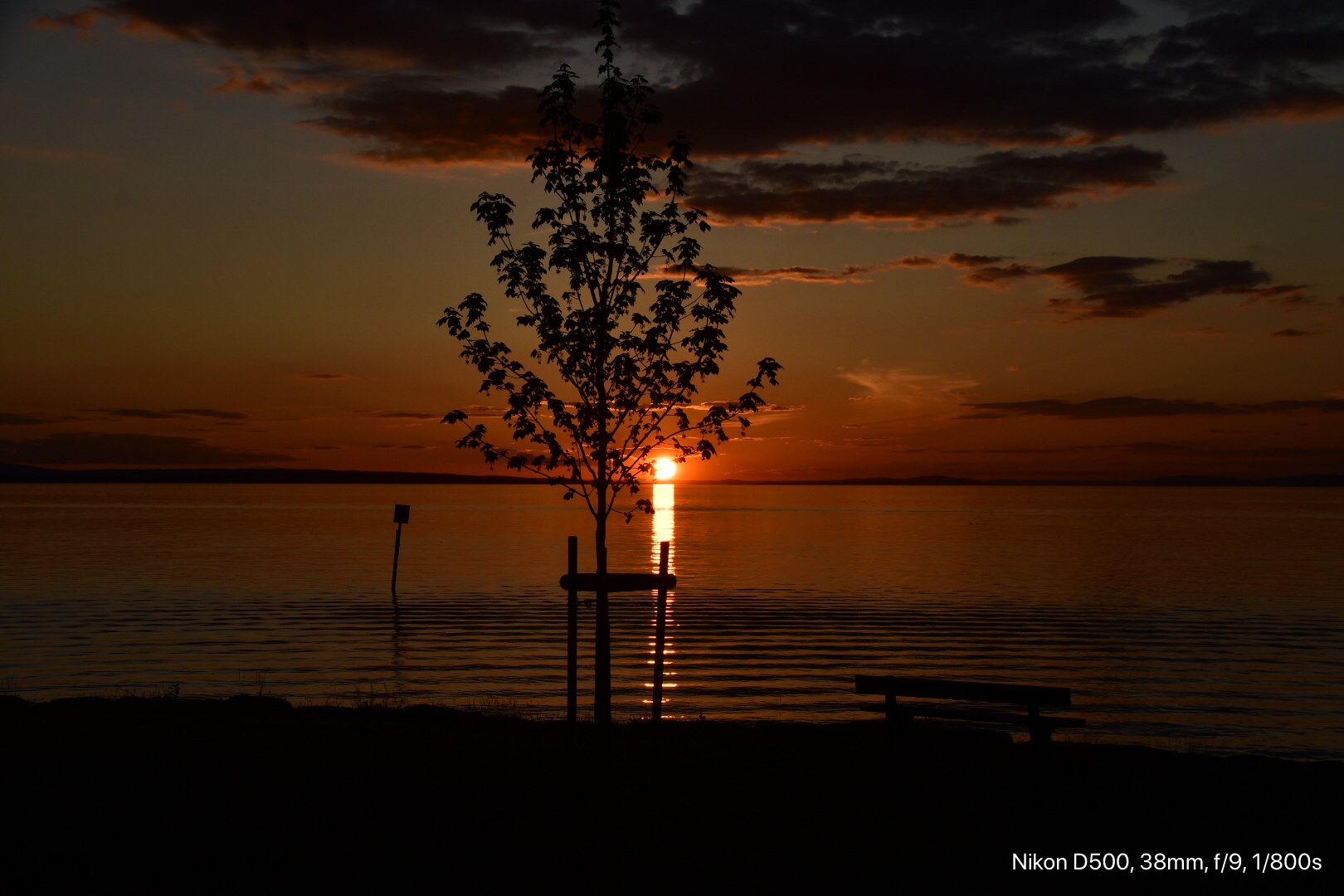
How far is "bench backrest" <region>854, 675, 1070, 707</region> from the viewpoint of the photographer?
11.7 m

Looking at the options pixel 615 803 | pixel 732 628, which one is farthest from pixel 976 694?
pixel 732 628

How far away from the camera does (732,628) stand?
3212 cm

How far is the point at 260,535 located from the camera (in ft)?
264

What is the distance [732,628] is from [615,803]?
75.5 feet

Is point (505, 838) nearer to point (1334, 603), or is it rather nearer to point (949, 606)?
point (949, 606)

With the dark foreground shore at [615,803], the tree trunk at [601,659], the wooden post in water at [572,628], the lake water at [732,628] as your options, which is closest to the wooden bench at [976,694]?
the dark foreground shore at [615,803]

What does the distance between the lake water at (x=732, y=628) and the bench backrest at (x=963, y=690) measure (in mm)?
7420

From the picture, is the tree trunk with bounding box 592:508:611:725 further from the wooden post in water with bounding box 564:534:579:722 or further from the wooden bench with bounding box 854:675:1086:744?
the wooden bench with bounding box 854:675:1086:744

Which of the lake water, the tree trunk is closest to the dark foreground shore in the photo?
the tree trunk

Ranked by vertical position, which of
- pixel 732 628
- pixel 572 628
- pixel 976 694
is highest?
pixel 572 628

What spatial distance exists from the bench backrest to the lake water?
7420 mm

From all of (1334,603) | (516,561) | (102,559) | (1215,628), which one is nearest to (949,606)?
(1215,628)

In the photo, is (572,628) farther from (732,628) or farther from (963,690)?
(732,628)

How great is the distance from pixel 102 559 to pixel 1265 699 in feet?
180
